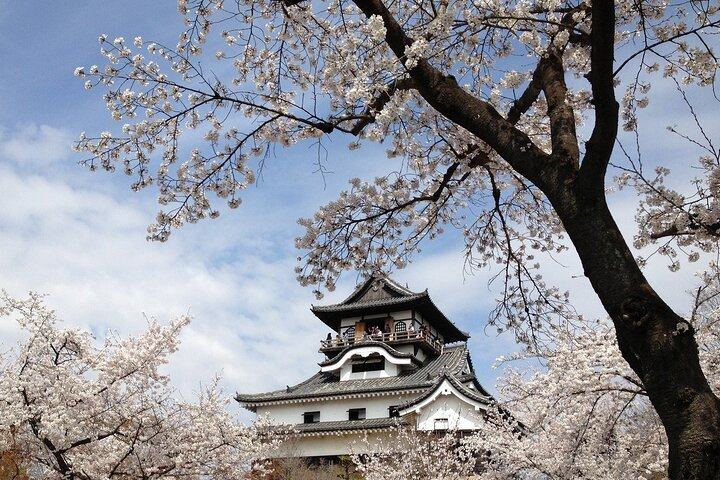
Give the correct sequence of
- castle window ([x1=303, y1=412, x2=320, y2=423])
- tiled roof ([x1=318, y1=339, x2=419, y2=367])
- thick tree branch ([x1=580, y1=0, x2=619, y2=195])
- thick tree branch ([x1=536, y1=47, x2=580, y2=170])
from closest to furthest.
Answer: thick tree branch ([x1=580, y1=0, x2=619, y2=195]) < thick tree branch ([x1=536, y1=47, x2=580, y2=170]) < castle window ([x1=303, y1=412, x2=320, y2=423]) < tiled roof ([x1=318, y1=339, x2=419, y2=367])

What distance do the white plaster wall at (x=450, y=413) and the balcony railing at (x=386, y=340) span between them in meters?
5.52

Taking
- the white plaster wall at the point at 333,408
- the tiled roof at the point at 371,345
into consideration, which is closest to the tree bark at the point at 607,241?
the white plaster wall at the point at 333,408

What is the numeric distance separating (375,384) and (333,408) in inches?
87.4

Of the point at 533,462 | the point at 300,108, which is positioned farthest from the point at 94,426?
the point at 533,462

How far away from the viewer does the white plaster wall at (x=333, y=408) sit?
84.3 feet

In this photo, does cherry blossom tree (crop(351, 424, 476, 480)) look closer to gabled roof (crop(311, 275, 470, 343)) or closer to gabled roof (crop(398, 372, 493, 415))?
gabled roof (crop(398, 372, 493, 415))

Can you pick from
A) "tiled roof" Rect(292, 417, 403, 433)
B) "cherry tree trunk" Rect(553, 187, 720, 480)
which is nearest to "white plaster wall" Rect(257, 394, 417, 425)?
"tiled roof" Rect(292, 417, 403, 433)

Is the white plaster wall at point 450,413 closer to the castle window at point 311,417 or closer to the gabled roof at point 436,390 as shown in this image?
the gabled roof at point 436,390

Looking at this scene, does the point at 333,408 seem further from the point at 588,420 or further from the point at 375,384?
the point at 588,420

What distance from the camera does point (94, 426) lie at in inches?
323

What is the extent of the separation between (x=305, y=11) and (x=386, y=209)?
1.79m

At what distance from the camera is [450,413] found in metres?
22.9

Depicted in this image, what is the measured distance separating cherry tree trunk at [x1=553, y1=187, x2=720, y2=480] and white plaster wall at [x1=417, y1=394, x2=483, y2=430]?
2064 cm

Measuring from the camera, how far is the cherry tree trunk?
218 cm
